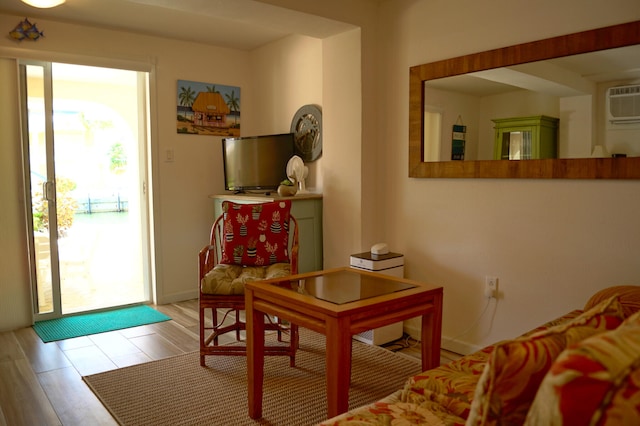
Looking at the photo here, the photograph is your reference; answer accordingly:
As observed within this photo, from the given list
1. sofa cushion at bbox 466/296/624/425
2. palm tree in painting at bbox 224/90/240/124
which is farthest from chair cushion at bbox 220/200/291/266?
sofa cushion at bbox 466/296/624/425

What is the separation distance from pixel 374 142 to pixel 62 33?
98.8 inches

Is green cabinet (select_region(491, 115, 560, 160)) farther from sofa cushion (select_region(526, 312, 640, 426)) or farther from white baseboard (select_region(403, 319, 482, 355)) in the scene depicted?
sofa cushion (select_region(526, 312, 640, 426))

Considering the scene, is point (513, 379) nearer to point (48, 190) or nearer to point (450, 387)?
point (450, 387)

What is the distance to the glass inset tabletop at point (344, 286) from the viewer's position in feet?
6.36

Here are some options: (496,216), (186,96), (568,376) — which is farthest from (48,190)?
(568,376)

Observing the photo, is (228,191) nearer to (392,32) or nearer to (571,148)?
(392,32)

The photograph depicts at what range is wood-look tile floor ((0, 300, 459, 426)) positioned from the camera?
2275 mm

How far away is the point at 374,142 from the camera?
3357 millimetres

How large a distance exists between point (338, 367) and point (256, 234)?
1.49 m

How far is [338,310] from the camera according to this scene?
171cm

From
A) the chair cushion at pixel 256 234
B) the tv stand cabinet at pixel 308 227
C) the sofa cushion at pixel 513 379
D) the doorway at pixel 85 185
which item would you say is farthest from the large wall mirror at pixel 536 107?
the doorway at pixel 85 185

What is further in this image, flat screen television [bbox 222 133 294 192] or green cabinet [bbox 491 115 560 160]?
flat screen television [bbox 222 133 294 192]

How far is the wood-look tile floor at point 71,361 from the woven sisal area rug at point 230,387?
0.34 ft

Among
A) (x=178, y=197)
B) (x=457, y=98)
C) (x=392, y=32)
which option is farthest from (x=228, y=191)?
(x=457, y=98)
